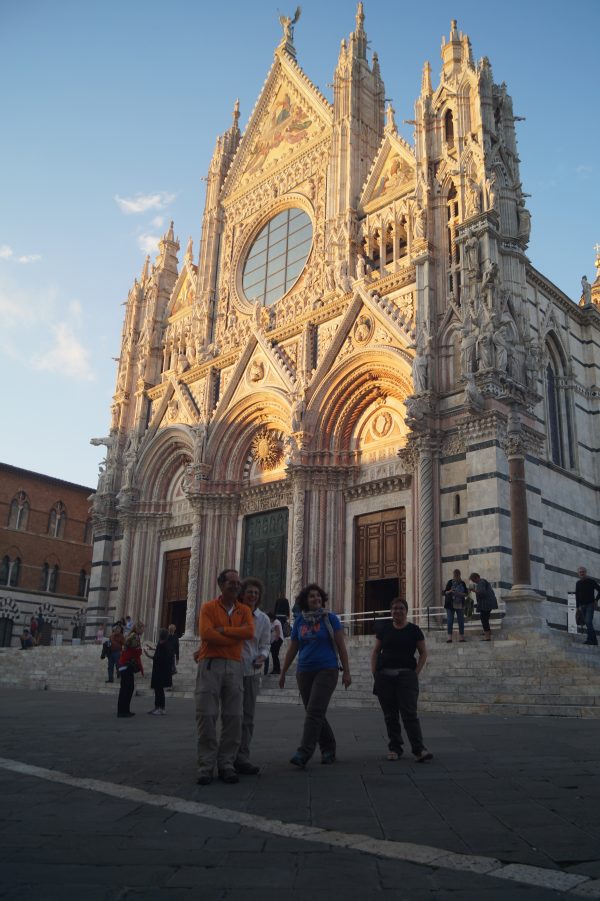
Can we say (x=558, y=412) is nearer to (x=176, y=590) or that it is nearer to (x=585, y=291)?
(x=585, y=291)

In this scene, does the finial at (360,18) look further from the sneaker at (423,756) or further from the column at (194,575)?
the sneaker at (423,756)

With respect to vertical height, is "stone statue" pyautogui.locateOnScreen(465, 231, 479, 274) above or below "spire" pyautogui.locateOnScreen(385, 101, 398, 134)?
below

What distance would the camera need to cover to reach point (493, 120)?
69.2ft

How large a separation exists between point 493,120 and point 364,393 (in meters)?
8.44

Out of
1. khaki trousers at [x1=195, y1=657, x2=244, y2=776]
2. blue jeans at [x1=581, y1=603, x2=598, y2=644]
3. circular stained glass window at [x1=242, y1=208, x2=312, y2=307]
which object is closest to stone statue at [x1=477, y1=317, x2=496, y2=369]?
blue jeans at [x1=581, y1=603, x2=598, y2=644]

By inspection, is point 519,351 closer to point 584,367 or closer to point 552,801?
point 584,367

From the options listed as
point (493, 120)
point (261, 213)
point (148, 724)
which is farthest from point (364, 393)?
point (148, 724)

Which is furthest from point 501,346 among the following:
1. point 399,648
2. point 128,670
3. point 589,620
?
point 399,648

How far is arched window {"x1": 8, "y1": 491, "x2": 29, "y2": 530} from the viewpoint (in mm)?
37875

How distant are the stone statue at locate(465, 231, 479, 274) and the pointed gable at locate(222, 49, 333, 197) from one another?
32.9ft

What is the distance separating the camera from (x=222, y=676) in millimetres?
5895

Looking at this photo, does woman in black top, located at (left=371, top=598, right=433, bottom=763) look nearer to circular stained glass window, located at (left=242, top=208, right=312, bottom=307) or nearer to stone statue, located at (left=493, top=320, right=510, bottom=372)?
stone statue, located at (left=493, top=320, right=510, bottom=372)

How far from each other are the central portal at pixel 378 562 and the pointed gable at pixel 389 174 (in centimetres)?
1009

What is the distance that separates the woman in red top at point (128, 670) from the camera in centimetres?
1091
